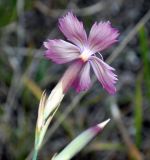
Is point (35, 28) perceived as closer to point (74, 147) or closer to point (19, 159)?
point (19, 159)

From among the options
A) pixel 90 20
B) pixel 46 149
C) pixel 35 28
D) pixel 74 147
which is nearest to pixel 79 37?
pixel 74 147

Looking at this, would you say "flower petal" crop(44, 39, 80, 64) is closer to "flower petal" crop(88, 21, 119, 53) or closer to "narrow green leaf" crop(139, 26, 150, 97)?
"flower petal" crop(88, 21, 119, 53)

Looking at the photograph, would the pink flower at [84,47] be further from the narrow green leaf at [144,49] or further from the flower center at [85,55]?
the narrow green leaf at [144,49]

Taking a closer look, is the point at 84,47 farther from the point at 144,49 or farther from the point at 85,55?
the point at 144,49

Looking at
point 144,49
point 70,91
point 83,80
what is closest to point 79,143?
point 83,80

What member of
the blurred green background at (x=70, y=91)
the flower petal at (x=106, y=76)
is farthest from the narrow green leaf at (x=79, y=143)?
the blurred green background at (x=70, y=91)
